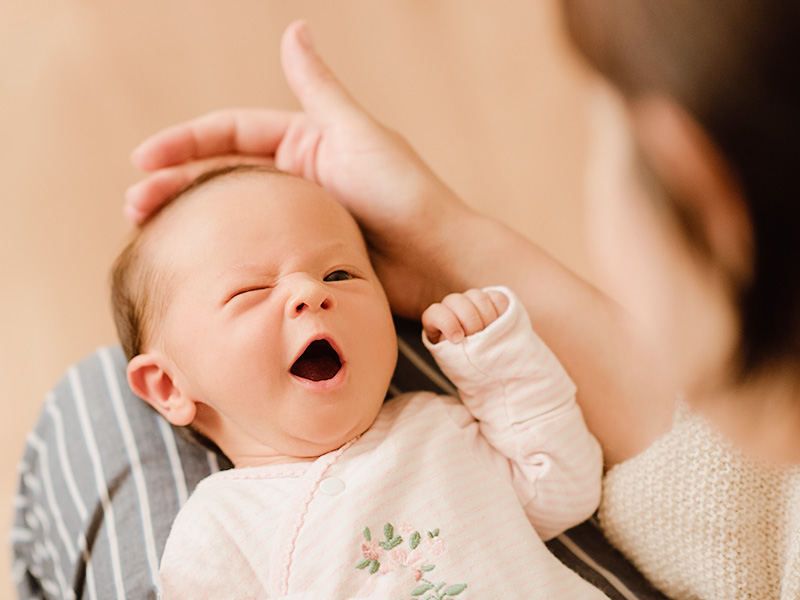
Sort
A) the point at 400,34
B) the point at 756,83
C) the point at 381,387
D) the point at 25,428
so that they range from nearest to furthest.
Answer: the point at 756,83
the point at 381,387
the point at 25,428
the point at 400,34

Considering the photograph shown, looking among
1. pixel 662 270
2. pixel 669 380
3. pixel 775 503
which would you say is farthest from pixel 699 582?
pixel 662 270

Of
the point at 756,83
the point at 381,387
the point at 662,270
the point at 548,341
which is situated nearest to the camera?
the point at 756,83

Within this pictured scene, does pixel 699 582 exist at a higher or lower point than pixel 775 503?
lower

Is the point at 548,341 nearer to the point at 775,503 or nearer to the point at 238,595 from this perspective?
the point at 775,503

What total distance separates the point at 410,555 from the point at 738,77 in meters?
0.58

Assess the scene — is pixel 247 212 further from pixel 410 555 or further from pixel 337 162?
pixel 410 555

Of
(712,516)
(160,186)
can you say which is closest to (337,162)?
(160,186)

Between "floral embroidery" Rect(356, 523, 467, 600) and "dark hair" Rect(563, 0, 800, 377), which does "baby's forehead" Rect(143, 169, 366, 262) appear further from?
"dark hair" Rect(563, 0, 800, 377)

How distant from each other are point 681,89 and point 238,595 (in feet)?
2.19

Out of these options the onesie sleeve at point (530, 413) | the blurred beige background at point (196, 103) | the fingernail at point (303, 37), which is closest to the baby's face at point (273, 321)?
the onesie sleeve at point (530, 413)

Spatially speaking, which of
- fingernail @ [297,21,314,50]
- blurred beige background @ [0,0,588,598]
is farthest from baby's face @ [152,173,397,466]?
blurred beige background @ [0,0,588,598]

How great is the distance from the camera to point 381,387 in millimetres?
943

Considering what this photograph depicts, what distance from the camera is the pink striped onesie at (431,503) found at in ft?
2.75

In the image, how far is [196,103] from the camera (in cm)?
194
